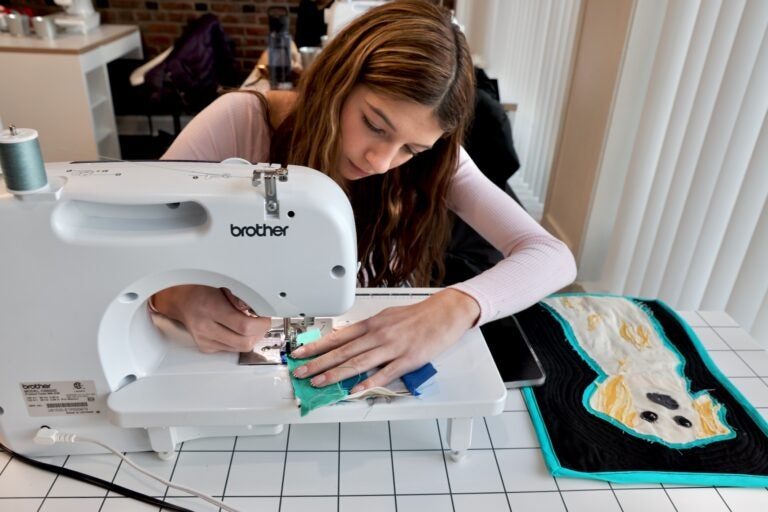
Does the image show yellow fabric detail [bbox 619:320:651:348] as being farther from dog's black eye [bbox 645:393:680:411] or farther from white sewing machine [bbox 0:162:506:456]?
white sewing machine [bbox 0:162:506:456]

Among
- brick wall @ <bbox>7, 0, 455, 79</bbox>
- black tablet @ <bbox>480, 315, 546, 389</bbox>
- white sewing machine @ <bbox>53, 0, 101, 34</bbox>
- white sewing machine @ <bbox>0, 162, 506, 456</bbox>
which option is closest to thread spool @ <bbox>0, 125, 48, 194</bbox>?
white sewing machine @ <bbox>0, 162, 506, 456</bbox>

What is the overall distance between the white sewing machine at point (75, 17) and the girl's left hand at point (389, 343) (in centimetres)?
346

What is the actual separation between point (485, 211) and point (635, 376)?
42 centimetres

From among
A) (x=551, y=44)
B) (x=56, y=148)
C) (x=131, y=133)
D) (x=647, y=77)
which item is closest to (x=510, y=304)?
(x=647, y=77)

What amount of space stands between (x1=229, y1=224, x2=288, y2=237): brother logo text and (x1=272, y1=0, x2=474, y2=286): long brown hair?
0.36 m

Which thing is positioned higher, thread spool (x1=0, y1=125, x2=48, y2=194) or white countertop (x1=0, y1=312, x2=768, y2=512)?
thread spool (x1=0, y1=125, x2=48, y2=194)

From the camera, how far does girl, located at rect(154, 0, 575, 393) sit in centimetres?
81

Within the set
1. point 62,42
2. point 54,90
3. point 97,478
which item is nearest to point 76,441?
point 97,478

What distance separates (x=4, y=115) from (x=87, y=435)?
119 inches

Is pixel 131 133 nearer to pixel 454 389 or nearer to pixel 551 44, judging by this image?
pixel 551 44

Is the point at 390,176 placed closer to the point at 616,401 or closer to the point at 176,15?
the point at 616,401

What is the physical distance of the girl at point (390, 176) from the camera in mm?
814

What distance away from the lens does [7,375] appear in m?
0.73

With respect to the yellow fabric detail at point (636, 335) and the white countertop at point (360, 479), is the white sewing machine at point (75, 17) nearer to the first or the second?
the white countertop at point (360, 479)
